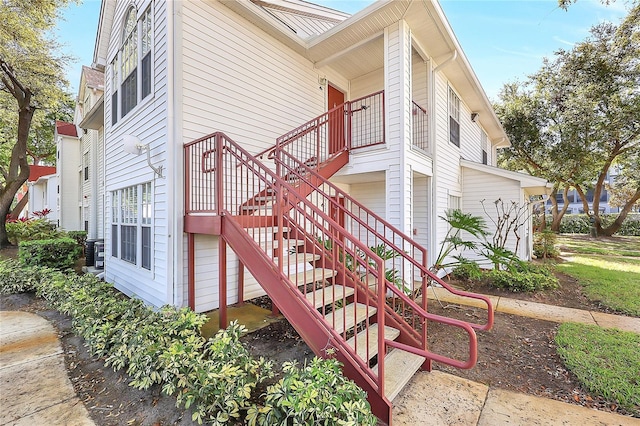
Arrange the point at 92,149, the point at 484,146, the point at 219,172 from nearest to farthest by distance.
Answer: the point at 219,172 < the point at 92,149 < the point at 484,146

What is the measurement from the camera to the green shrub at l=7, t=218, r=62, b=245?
11138 millimetres

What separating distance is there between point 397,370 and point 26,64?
15862mm

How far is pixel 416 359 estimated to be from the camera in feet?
9.73

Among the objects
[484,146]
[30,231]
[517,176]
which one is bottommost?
[30,231]

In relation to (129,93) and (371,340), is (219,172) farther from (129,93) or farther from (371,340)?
(129,93)

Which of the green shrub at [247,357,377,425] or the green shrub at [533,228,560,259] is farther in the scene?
the green shrub at [533,228,560,259]

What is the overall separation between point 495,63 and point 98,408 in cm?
1156

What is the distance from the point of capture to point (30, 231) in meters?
11.6

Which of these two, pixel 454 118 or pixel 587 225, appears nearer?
pixel 454 118

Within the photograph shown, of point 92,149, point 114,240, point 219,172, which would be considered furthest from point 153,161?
point 92,149

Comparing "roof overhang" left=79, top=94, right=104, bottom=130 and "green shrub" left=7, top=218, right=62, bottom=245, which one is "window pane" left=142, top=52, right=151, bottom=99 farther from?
"green shrub" left=7, top=218, right=62, bottom=245

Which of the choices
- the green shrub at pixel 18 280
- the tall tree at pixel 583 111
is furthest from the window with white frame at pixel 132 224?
A: the tall tree at pixel 583 111

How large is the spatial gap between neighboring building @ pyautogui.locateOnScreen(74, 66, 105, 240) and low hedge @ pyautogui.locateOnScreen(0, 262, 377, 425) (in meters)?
6.17

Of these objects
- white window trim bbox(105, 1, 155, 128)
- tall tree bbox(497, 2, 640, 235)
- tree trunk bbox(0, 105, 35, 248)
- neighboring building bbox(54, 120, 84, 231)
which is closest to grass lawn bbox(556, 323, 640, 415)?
white window trim bbox(105, 1, 155, 128)
